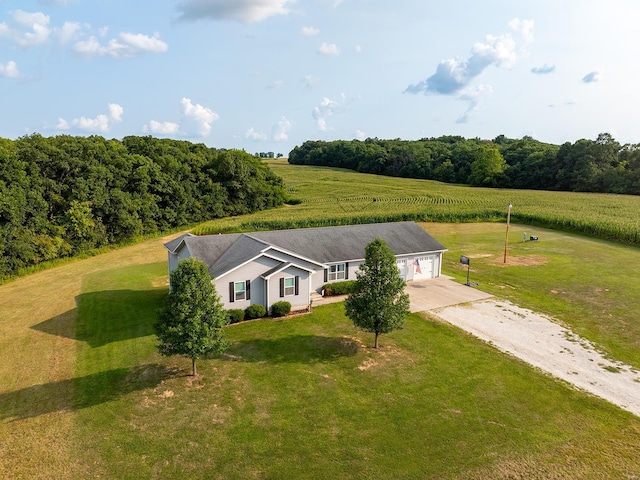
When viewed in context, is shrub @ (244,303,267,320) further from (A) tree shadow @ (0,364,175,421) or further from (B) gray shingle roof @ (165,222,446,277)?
(A) tree shadow @ (0,364,175,421)

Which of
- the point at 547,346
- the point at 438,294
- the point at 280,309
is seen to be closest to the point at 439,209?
the point at 438,294

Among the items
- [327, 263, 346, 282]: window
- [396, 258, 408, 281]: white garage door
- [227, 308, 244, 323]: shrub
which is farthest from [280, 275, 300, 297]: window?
[396, 258, 408, 281]: white garage door

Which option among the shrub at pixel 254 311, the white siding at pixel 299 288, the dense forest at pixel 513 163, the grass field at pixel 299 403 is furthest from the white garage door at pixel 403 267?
the dense forest at pixel 513 163

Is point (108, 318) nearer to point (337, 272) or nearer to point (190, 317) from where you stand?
point (190, 317)

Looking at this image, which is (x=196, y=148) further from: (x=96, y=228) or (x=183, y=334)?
(x=183, y=334)

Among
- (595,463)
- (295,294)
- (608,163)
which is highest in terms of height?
(608,163)

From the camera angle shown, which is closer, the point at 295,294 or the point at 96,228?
the point at 295,294

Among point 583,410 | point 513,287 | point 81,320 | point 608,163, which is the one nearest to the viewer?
point 583,410

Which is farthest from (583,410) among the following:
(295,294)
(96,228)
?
(96,228)
